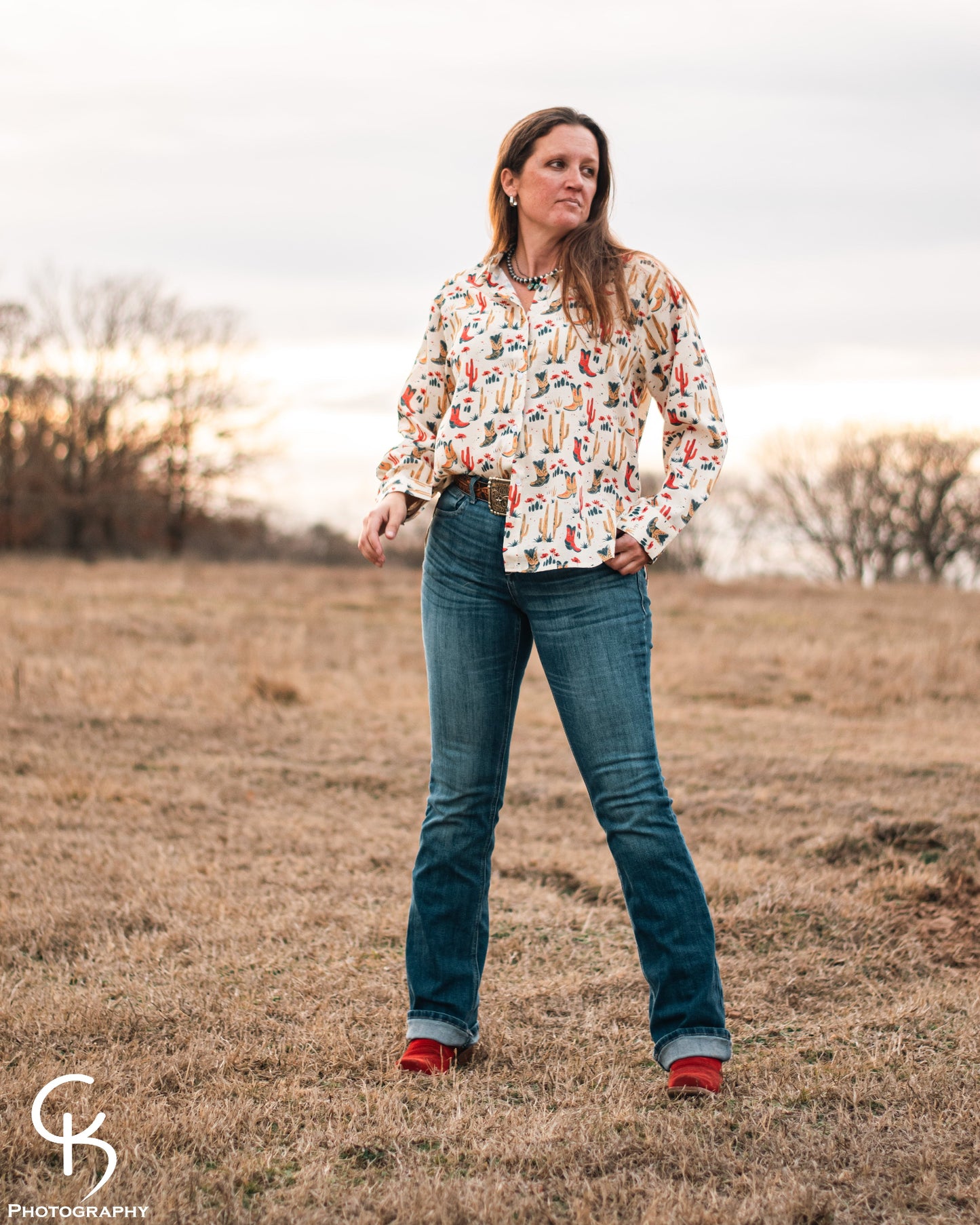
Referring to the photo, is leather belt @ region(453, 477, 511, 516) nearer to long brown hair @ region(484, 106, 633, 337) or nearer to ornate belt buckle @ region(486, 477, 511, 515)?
ornate belt buckle @ region(486, 477, 511, 515)

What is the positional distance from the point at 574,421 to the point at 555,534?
0.27m

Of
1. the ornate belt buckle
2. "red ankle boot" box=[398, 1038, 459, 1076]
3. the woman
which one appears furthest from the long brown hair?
"red ankle boot" box=[398, 1038, 459, 1076]

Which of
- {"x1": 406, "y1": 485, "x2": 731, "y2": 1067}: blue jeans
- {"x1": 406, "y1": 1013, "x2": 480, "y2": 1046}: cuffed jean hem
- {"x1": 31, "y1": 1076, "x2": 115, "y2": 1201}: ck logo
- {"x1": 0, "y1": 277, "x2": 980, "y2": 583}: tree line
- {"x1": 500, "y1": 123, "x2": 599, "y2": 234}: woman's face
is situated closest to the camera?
{"x1": 31, "y1": 1076, "x2": 115, "y2": 1201}: ck logo

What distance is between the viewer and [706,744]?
7.97 metres

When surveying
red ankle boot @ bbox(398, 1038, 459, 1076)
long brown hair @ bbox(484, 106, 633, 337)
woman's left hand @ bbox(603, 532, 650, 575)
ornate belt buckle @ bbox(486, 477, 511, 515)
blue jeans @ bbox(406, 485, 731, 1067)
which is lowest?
red ankle boot @ bbox(398, 1038, 459, 1076)

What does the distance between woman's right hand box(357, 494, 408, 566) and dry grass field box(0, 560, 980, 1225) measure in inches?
49.3

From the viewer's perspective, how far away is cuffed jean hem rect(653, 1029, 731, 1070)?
252cm

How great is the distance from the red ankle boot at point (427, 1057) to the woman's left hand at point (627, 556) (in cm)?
124

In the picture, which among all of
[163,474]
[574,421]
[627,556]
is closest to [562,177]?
[574,421]

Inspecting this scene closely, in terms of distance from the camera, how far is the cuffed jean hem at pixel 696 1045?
99.0 inches

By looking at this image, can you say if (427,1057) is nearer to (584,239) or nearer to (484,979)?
(484,979)

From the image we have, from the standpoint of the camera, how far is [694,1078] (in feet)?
8.23

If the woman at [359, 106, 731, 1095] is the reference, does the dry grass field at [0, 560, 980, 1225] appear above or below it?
below

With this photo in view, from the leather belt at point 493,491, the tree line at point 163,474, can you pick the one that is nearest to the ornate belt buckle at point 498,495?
the leather belt at point 493,491
